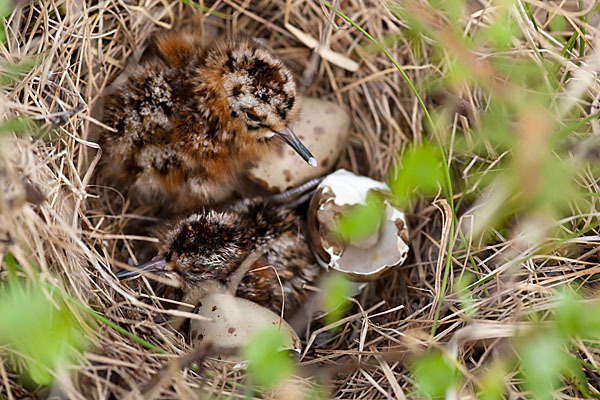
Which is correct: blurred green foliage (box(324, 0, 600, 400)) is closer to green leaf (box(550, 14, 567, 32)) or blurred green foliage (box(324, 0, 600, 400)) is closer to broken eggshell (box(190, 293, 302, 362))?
green leaf (box(550, 14, 567, 32))

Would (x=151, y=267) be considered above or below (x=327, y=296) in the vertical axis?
above

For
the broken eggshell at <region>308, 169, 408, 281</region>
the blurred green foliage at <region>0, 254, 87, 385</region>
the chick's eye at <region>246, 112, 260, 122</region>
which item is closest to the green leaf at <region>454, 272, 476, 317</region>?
the broken eggshell at <region>308, 169, 408, 281</region>

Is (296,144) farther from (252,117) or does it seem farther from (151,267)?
(151,267)

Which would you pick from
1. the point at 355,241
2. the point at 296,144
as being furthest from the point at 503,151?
the point at 296,144

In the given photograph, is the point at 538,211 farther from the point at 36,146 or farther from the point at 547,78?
the point at 36,146

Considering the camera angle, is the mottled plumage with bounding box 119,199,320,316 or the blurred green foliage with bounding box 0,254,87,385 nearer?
the blurred green foliage with bounding box 0,254,87,385

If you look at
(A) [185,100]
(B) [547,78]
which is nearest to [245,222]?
(A) [185,100]
